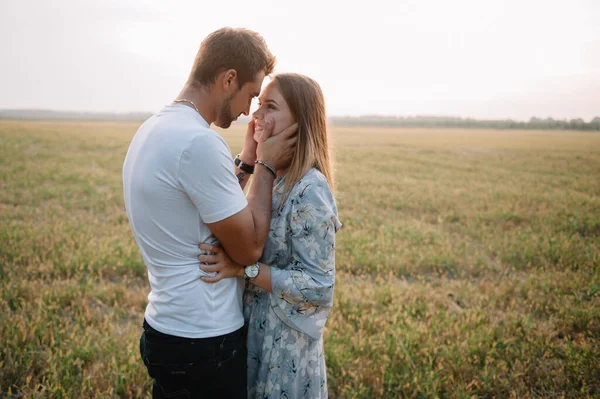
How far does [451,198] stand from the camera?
13617 mm

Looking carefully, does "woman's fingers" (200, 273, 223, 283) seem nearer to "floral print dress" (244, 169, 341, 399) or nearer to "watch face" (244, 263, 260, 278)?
"watch face" (244, 263, 260, 278)

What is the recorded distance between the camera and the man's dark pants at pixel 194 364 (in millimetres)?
2062

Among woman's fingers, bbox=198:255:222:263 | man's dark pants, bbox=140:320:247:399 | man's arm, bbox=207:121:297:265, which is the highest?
man's arm, bbox=207:121:297:265

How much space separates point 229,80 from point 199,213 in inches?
28.6

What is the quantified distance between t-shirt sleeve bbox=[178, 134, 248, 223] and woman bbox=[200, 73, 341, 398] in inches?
19.2

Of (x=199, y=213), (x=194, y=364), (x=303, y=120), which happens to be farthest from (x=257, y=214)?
(x=194, y=364)

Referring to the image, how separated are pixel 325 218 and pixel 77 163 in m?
20.8

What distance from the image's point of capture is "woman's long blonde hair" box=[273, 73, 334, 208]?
236 cm

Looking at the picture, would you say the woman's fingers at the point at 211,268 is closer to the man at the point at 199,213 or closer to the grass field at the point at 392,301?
the man at the point at 199,213

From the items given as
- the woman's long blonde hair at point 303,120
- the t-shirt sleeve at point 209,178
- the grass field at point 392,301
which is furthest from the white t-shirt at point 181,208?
the grass field at point 392,301

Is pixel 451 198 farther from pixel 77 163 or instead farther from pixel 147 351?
pixel 77 163

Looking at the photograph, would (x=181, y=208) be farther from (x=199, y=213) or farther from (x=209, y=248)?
(x=209, y=248)

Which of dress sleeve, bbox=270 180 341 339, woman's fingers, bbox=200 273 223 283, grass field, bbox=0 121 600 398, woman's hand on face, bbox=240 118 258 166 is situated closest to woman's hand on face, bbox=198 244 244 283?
woman's fingers, bbox=200 273 223 283

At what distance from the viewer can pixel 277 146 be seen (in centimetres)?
236
